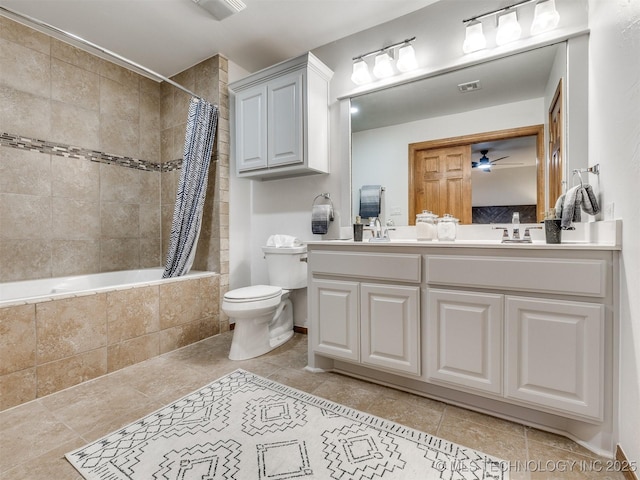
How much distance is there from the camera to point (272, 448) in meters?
1.28

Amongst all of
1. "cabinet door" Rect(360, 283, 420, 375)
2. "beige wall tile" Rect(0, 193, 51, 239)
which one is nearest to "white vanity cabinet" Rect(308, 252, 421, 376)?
"cabinet door" Rect(360, 283, 420, 375)

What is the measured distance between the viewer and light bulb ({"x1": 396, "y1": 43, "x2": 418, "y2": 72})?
212cm

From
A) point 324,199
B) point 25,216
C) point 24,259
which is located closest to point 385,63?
point 324,199

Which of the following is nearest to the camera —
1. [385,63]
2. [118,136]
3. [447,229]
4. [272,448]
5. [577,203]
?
[272,448]

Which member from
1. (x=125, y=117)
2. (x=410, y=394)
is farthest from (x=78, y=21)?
(x=410, y=394)

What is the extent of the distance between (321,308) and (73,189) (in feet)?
7.80

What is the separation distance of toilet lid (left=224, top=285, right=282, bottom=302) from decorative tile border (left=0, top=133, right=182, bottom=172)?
163 centimetres

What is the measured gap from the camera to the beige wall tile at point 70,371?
1717mm

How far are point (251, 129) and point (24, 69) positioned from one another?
5.63 ft

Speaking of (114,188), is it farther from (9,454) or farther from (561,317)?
(561,317)

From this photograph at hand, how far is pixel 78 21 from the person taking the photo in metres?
2.31

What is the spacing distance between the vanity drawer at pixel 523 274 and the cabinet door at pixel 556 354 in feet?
0.21

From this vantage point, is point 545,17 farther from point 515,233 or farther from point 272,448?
point 272,448

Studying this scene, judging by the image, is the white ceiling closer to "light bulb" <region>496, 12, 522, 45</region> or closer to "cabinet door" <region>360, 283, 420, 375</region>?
"light bulb" <region>496, 12, 522, 45</region>
